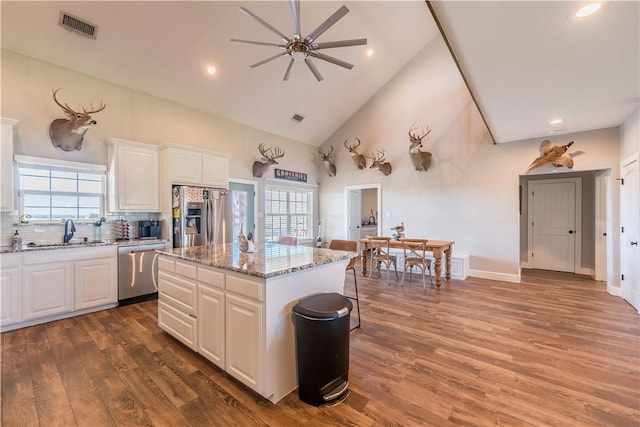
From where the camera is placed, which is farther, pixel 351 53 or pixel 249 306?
pixel 351 53

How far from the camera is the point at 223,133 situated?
568 cm

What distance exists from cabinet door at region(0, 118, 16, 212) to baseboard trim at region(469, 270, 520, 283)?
7.31 meters

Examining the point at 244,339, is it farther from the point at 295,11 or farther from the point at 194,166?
the point at 194,166

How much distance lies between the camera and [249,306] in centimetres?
190

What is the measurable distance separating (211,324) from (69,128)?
3610mm

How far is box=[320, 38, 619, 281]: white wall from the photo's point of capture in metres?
5.09

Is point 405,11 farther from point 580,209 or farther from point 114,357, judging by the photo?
point 114,357

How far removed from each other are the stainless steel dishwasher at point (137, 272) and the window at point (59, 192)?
0.91m

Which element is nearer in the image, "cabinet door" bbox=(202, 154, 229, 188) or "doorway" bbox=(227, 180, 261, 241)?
"cabinet door" bbox=(202, 154, 229, 188)

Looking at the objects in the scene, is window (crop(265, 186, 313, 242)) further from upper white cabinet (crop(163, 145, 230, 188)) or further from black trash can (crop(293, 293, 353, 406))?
black trash can (crop(293, 293, 353, 406))

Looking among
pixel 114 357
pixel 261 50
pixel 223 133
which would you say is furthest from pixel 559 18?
pixel 223 133

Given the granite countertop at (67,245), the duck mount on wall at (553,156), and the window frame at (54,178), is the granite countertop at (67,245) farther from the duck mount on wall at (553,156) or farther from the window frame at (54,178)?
the duck mount on wall at (553,156)

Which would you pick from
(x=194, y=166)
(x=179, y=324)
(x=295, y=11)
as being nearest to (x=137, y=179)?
(x=194, y=166)

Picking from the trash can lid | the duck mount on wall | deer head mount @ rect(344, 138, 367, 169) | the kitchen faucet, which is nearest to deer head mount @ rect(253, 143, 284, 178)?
deer head mount @ rect(344, 138, 367, 169)
